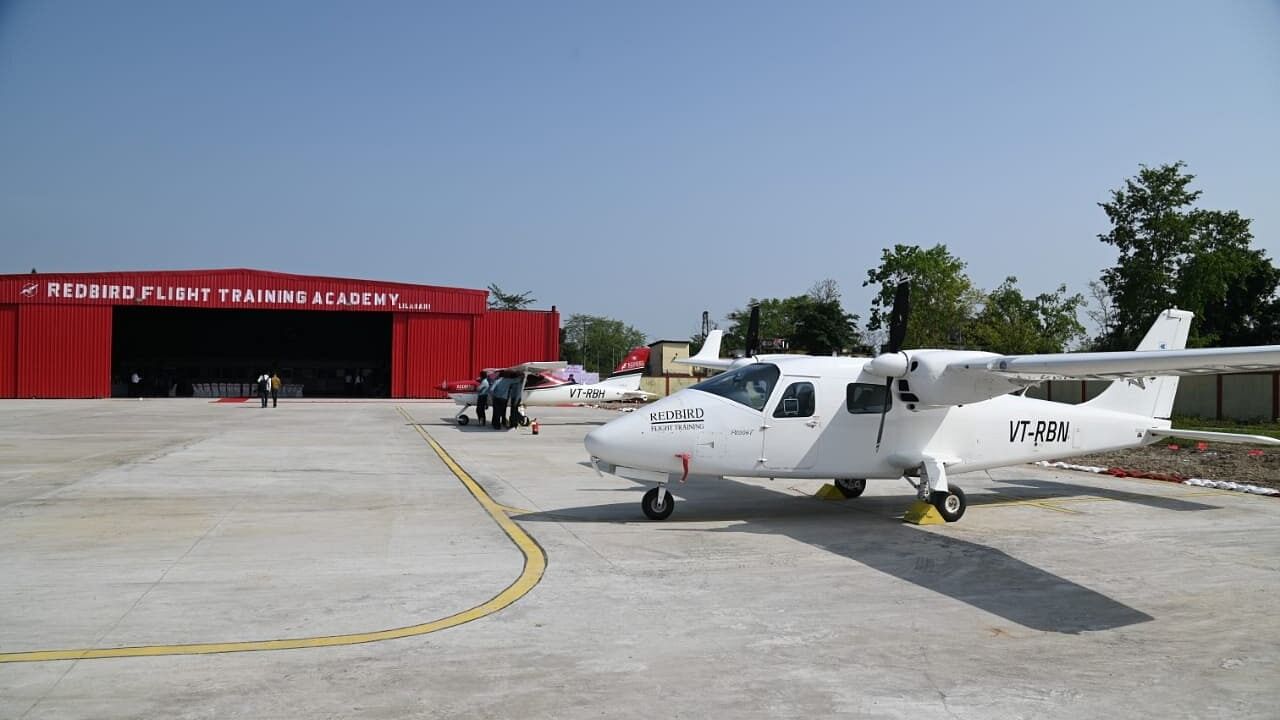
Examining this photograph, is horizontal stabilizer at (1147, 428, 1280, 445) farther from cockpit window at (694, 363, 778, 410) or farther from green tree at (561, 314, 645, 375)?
green tree at (561, 314, 645, 375)

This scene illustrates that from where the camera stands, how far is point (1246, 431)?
989 inches

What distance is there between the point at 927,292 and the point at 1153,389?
5079 cm

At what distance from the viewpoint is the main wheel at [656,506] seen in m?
11.1

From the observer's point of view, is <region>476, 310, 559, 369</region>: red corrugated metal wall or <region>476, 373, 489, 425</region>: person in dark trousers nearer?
<region>476, 373, 489, 425</region>: person in dark trousers

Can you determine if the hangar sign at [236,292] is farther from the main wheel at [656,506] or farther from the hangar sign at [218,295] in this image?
the main wheel at [656,506]

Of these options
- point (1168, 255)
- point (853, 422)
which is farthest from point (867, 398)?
point (1168, 255)

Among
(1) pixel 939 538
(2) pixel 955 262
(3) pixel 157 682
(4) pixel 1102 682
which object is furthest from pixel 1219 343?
(3) pixel 157 682

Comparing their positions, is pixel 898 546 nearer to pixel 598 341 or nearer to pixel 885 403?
pixel 885 403

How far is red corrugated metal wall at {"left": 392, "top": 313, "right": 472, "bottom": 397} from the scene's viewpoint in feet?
191

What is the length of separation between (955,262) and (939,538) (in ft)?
191

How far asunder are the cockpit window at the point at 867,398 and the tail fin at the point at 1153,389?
159 inches

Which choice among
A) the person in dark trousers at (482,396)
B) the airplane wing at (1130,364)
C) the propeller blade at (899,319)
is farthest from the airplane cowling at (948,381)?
the person in dark trousers at (482,396)

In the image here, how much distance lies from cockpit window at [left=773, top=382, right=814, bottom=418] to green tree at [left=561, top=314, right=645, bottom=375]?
134 metres

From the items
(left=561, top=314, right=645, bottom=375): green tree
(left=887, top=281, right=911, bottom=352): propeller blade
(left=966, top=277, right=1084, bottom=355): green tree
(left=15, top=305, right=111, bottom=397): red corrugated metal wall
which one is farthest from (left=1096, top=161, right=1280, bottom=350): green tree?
(left=561, top=314, right=645, bottom=375): green tree
